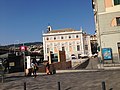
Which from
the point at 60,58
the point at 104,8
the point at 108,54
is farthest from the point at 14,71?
the point at 104,8

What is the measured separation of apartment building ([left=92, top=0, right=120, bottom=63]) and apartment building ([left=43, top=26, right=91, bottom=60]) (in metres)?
60.9

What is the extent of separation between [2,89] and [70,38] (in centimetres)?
8346

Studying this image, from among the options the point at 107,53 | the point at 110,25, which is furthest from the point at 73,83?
the point at 110,25

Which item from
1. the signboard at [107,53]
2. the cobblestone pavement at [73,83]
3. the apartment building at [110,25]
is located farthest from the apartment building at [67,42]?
the cobblestone pavement at [73,83]

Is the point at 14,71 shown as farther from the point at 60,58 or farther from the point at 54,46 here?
the point at 54,46

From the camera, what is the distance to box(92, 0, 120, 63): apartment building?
33.1m

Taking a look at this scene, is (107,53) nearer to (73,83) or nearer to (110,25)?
(110,25)

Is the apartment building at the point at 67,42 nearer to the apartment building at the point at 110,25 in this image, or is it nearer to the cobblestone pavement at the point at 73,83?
the apartment building at the point at 110,25

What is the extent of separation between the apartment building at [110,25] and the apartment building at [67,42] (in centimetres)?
6093

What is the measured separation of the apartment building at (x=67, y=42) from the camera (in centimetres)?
9625

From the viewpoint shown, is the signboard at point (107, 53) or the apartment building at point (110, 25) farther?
the apartment building at point (110, 25)

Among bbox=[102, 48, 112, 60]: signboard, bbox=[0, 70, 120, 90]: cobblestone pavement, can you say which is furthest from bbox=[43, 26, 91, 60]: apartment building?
bbox=[0, 70, 120, 90]: cobblestone pavement

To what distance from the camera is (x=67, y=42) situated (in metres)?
98.2

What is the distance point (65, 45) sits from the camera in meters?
98.1
